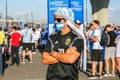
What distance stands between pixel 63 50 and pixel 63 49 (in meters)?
0.01

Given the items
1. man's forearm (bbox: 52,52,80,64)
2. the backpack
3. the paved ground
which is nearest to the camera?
man's forearm (bbox: 52,52,80,64)

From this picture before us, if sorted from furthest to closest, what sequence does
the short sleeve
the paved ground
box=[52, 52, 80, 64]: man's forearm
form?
the paved ground
the short sleeve
box=[52, 52, 80, 64]: man's forearm

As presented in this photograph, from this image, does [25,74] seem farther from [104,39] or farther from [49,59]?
[49,59]

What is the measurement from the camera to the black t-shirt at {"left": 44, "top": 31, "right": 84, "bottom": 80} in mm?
4188

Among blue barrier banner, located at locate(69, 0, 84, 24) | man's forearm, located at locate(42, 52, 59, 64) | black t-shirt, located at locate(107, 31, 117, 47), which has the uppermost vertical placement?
blue barrier banner, located at locate(69, 0, 84, 24)

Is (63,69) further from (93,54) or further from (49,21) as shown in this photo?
(49,21)

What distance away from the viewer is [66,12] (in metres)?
4.21

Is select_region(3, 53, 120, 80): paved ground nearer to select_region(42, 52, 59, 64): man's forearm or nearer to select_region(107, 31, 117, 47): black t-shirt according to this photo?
select_region(107, 31, 117, 47): black t-shirt

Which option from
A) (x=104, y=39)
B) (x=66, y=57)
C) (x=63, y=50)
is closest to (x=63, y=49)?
(x=63, y=50)

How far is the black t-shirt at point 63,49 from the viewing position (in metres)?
4.19

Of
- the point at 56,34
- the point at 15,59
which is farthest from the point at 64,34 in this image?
the point at 15,59

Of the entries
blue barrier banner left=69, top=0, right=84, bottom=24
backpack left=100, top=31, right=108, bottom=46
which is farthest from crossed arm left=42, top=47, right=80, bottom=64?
blue barrier banner left=69, top=0, right=84, bottom=24

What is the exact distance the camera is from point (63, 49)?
4.22 m

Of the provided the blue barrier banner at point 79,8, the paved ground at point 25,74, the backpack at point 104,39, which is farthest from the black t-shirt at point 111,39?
the blue barrier banner at point 79,8
